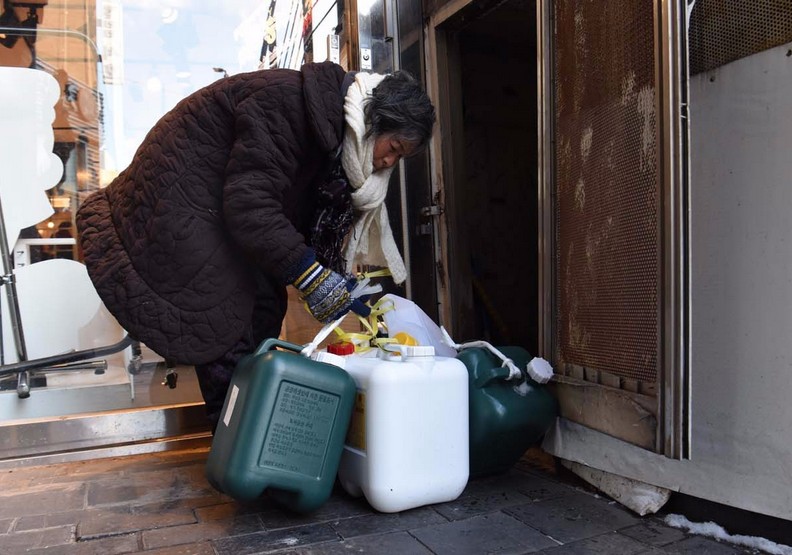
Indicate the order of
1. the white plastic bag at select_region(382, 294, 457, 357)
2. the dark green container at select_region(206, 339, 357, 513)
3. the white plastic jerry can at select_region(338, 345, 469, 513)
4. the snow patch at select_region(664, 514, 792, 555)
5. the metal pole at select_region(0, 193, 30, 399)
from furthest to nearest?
1. the metal pole at select_region(0, 193, 30, 399)
2. the white plastic bag at select_region(382, 294, 457, 357)
3. the white plastic jerry can at select_region(338, 345, 469, 513)
4. the dark green container at select_region(206, 339, 357, 513)
5. the snow patch at select_region(664, 514, 792, 555)

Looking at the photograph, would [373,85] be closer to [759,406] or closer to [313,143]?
[313,143]

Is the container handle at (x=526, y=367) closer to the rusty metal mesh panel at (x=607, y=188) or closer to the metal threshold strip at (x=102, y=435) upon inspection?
the rusty metal mesh panel at (x=607, y=188)

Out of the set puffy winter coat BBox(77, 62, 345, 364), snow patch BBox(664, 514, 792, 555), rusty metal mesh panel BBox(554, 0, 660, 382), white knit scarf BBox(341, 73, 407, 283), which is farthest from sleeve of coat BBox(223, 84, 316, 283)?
snow patch BBox(664, 514, 792, 555)

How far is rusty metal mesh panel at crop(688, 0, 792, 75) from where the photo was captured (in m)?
1.59

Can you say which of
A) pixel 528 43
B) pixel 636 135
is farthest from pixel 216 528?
pixel 528 43

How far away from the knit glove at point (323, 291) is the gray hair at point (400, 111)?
1.54 ft

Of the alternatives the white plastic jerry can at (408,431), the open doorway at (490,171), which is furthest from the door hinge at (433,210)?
the white plastic jerry can at (408,431)

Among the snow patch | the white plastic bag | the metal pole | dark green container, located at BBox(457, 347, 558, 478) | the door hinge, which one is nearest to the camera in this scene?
the snow patch

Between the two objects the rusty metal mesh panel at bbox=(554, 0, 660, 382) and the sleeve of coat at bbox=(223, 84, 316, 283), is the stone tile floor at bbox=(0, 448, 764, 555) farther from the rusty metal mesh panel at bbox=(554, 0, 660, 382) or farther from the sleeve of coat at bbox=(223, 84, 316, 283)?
the sleeve of coat at bbox=(223, 84, 316, 283)

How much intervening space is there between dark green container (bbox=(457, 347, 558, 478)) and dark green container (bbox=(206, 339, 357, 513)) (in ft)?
1.51

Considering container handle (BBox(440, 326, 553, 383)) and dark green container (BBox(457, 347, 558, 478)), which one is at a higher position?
container handle (BBox(440, 326, 553, 383))

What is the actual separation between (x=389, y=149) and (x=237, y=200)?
52 cm

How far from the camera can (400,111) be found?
193 centimetres

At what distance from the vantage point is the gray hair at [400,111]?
76.0 inches
